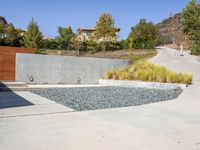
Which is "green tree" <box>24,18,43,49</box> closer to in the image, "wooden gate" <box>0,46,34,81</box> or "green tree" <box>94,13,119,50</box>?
"green tree" <box>94,13,119,50</box>

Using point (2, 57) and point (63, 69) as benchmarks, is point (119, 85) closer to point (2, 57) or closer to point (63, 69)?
point (63, 69)

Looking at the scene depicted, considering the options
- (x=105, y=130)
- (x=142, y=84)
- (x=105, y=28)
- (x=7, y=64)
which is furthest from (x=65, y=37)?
(x=105, y=130)

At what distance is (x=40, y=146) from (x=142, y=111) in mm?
4408

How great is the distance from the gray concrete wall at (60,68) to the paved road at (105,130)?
8.26 meters

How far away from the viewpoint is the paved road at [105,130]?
545 centimetres

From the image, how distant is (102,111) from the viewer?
29.1 ft

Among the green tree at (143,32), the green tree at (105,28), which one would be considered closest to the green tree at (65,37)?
the green tree at (105,28)

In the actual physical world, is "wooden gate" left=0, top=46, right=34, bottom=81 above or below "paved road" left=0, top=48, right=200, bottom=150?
above

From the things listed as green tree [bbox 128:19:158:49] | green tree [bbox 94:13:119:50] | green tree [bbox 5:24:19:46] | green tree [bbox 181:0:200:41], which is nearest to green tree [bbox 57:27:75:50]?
green tree [bbox 94:13:119:50]

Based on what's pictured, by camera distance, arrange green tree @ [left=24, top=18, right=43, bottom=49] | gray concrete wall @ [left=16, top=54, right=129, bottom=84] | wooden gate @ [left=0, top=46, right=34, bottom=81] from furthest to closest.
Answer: green tree @ [left=24, top=18, right=43, bottom=49], gray concrete wall @ [left=16, top=54, right=129, bottom=84], wooden gate @ [left=0, top=46, right=34, bottom=81]

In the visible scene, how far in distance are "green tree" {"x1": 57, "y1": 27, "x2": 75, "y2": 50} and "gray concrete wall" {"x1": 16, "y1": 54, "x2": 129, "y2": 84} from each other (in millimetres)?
32835

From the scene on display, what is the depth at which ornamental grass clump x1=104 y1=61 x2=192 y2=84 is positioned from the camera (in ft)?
52.2

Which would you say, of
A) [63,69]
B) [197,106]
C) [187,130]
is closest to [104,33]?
[63,69]

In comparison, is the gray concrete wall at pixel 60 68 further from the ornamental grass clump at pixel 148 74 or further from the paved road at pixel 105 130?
the paved road at pixel 105 130
